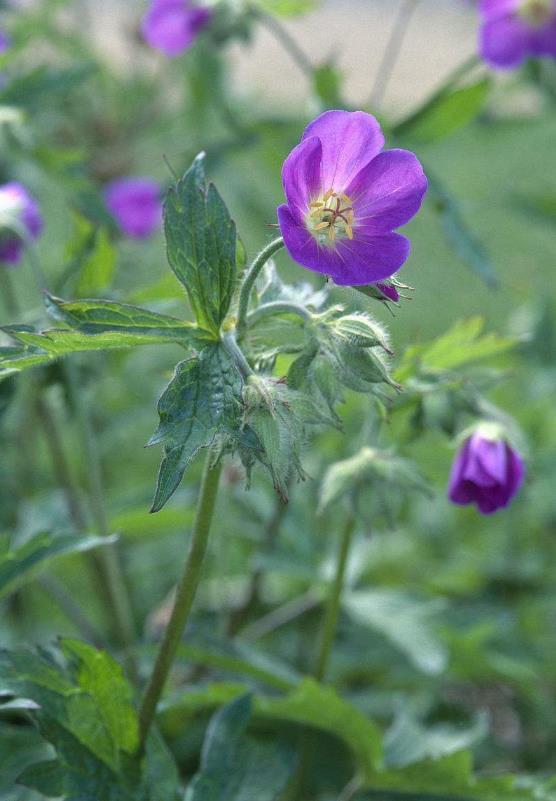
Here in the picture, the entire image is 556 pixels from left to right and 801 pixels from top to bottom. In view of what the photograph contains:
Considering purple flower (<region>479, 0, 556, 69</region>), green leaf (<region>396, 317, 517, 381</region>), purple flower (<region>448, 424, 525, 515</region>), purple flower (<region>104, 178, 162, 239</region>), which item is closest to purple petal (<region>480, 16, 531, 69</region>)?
purple flower (<region>479, 0, 556, 69</region>)

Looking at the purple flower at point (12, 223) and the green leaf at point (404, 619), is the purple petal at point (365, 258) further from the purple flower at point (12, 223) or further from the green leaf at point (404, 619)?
the green leaf at point (404, 619)

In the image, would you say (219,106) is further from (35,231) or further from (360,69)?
(360,69)

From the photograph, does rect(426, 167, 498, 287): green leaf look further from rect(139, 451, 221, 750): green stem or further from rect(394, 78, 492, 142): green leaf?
rect(139, 451, 221, 750): green stem

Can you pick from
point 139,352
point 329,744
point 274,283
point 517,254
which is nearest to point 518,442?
point 274,283

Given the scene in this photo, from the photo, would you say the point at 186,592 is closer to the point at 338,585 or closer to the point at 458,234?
the point at 338,585

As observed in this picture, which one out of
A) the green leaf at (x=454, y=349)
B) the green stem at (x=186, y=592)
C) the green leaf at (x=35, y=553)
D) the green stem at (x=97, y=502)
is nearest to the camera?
the green stem at (x=186, y=592)

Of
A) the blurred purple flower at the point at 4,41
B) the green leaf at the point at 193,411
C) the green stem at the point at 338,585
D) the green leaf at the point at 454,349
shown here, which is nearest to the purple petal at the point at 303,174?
the green leaf at the point at 193,411

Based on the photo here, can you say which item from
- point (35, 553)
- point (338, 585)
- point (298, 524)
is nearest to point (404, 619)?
point (298, 524)
